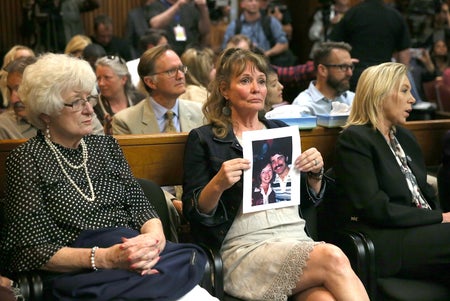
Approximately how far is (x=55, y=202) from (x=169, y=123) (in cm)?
145

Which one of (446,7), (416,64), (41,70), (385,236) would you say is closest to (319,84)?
(385,236)

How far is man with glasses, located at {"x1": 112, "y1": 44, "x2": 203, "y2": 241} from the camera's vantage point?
13.5 feet

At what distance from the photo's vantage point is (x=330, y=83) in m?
5.10

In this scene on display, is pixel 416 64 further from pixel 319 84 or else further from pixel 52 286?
pixel 52 286

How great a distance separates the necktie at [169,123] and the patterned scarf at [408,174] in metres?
1.17

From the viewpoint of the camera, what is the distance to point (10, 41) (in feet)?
28.5

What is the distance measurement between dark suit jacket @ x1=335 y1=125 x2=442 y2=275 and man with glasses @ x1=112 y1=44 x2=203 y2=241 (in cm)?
96

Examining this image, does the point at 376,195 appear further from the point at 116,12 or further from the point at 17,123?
the point at 116,12

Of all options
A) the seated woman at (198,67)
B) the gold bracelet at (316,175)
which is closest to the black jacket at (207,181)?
the gold bracelet at (316,175)

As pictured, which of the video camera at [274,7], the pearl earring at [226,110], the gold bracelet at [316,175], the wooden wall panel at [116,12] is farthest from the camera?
the wooden wall panel at [116,12]

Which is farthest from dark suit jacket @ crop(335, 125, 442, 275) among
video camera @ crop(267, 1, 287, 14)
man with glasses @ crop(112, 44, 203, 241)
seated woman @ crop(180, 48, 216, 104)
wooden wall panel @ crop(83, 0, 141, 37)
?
wooden wall panel @ crop(83, 0, 141, 37)

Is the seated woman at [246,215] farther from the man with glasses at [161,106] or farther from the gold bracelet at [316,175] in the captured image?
the man with glasses at [161,106]

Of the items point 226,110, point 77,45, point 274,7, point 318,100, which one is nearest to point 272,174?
point 226,110

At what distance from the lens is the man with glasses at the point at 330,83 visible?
199 inches
